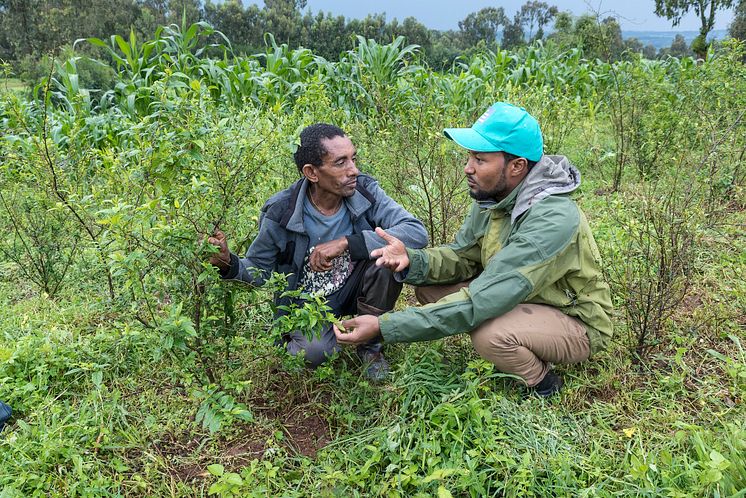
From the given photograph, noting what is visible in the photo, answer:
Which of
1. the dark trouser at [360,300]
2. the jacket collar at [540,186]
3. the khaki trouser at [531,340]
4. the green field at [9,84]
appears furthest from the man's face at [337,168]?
the green field at [9,84]

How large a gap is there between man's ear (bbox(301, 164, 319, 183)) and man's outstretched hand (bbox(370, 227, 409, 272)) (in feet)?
1.29

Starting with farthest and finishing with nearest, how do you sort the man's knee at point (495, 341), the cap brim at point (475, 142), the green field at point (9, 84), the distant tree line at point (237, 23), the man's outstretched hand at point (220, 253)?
1. the distant tree line at point (237, 23)
2. the green field at point (9, 84)
3. the cap brim at point (475, 142)
4. the man's knee at point (495, 341)
5. the man's outstretched hand at point (220, 253)

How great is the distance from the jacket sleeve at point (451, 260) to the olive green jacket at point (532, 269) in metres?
0.04

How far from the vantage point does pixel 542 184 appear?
2484 mm

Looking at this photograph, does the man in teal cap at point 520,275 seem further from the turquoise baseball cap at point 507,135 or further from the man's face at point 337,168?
the man's face at point 337,168

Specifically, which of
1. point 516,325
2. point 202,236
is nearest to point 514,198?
point 516,325

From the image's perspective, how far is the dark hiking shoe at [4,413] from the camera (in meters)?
2.56

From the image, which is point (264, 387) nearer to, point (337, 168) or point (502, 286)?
point (337, 168)

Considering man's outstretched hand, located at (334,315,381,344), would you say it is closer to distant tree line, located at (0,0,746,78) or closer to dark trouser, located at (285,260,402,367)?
dark trouser, located at (285,260,402,367)

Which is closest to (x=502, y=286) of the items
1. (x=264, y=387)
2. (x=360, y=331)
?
(x=360, y=331)

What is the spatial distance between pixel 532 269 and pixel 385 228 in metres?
0.86

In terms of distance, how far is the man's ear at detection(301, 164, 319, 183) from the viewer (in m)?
2.73

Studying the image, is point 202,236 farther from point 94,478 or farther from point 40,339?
point 40,339

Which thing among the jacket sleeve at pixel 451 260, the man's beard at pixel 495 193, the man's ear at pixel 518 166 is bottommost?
the jacket sleeve at pixel 451 260
